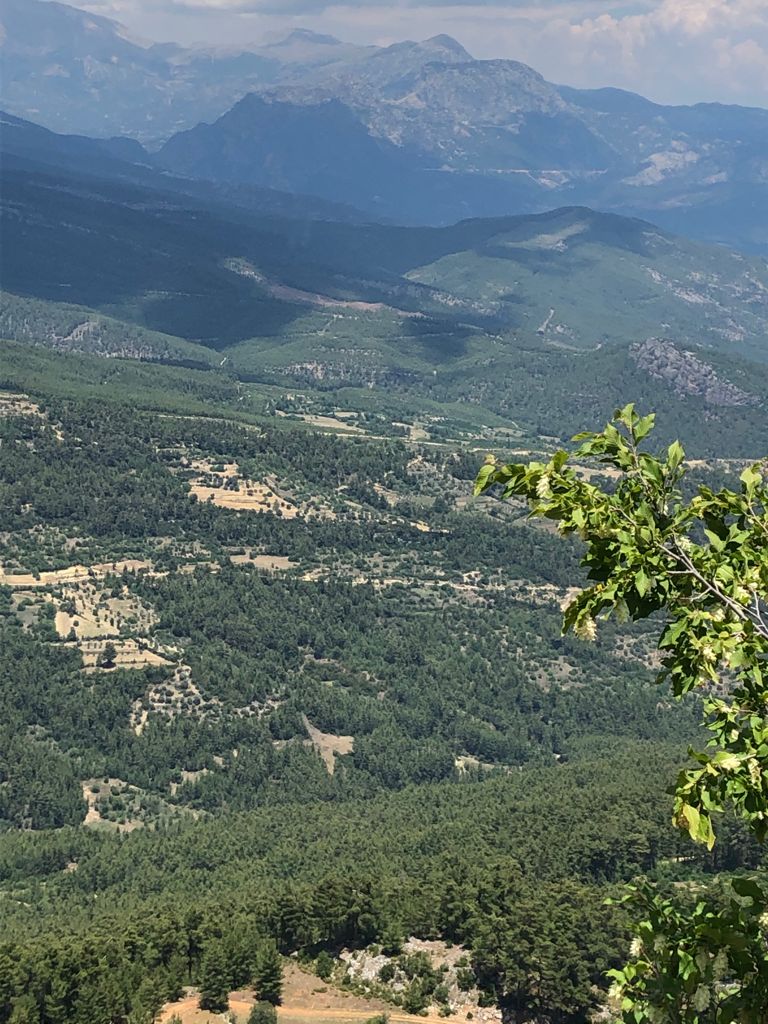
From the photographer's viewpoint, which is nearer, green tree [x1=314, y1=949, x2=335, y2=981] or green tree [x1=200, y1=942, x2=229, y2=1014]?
green tree [x1=200, y1=942, x2=229, y2=1014]

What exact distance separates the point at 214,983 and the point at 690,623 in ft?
187

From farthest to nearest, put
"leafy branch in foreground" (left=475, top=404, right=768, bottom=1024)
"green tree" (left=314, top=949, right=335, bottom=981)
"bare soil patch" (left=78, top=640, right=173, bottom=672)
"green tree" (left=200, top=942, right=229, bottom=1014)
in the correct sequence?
"bare soil patch" (left=78, top=640, right=173, bottom=672) → "green tree" (left=314, top=949, right=335, bottom=981) → "green tree" (left=200, top=942, right=229, bottom=1014) → "leafy branch in foreground" (left=475, top=404, right=768, bottom=1024)

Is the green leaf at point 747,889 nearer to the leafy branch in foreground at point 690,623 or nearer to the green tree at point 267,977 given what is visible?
the leafy branch in foreground at point 690,623

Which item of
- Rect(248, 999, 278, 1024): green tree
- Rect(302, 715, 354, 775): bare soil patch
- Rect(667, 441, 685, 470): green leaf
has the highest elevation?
Rect(667, 441, 685, 470): green leaf

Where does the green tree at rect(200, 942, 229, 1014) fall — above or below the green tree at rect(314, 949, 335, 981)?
above

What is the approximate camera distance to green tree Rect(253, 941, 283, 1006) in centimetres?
6359

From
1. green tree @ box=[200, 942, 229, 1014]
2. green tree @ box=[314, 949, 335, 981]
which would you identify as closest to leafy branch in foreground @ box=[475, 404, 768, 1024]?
green tree @ box=[200, 942, 229, 1014]

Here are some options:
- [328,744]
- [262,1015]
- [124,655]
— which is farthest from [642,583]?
[124,655]

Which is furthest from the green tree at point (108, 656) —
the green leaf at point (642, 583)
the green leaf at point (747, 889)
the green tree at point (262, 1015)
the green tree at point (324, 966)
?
the green leaf at point (642, 583)

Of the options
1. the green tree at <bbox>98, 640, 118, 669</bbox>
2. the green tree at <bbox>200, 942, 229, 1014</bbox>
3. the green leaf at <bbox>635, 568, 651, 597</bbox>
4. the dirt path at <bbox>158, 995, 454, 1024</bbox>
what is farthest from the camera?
the green tree at <bbox>98, 640, 118, 669</bbox>

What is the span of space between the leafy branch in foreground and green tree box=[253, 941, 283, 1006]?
54.7 metres

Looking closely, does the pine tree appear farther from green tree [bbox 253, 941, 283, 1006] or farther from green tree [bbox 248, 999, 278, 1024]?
green tree [bbox 253, 941, 283, 1006]

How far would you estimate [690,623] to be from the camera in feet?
40.4

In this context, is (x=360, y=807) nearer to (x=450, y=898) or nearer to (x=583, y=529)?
(x=450, y=898)
